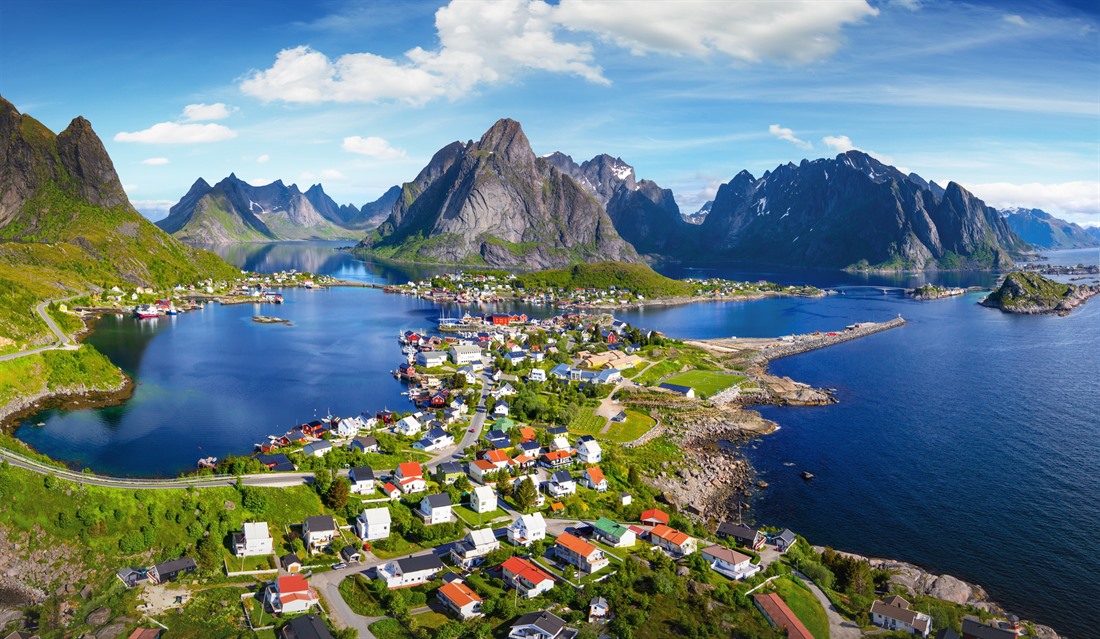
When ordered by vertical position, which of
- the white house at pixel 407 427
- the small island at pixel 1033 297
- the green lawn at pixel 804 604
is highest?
the small island at pixel 1033 297

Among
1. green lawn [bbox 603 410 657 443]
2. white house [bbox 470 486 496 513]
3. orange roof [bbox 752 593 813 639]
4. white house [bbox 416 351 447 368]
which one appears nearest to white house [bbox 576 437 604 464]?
green lawn [bbox 603 410 657 443]

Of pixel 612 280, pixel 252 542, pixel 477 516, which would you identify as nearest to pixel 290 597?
pixel 252 542

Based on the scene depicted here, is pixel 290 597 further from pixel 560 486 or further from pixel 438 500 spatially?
pixel 560 486

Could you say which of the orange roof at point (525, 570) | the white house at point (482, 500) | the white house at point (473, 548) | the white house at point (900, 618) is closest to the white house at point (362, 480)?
the white house at point (482, 500)

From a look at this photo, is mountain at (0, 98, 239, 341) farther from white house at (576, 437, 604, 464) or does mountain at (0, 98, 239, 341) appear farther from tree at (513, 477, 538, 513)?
tree at (513, 477, 538, 513)

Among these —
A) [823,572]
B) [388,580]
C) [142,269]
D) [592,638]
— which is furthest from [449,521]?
[142,269]

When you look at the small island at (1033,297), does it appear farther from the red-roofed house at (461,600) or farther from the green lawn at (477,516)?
the red-roofed house at (461,600)
